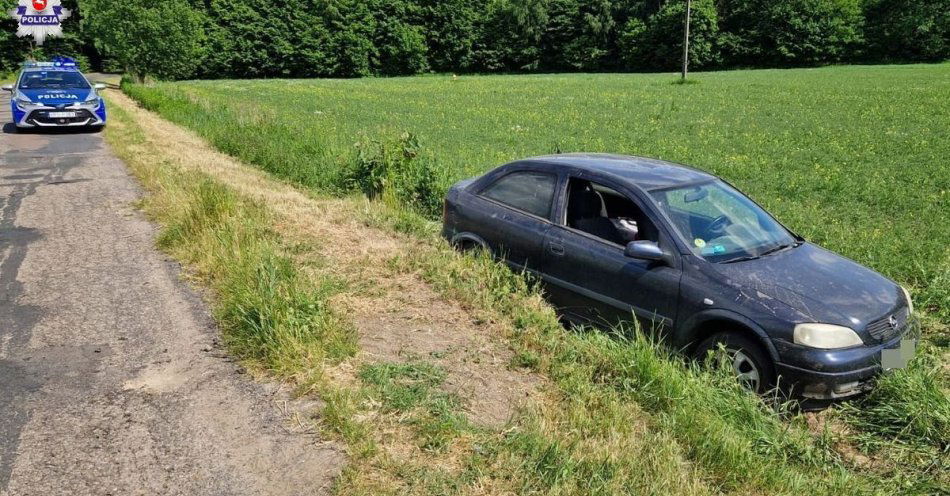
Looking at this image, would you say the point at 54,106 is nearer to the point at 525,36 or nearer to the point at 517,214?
the point at 517,214

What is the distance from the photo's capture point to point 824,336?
4586 mm

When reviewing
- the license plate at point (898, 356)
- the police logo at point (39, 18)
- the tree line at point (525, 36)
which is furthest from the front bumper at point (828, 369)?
the police logo at point (39, 18)

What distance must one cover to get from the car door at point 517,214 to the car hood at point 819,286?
1.66 meters

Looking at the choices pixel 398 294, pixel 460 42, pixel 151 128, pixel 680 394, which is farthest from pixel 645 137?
pixel 460 42

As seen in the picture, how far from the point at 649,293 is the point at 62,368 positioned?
13.2 ft

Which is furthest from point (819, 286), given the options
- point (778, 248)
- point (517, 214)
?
point (517, 214)

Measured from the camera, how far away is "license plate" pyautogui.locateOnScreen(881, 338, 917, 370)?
474 cm

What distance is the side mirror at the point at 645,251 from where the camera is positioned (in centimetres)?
527

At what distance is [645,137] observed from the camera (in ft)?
61.0

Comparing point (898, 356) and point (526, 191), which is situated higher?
point (526, 191)

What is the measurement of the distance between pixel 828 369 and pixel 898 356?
24.8 inches

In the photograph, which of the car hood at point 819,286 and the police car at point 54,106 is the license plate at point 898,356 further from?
the police car at point 54,106

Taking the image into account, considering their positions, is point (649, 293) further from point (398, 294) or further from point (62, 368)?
point (62, 368)

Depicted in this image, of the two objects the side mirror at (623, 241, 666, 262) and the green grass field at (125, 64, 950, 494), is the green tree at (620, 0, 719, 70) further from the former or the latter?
the side mirror at (623, 241, 666, 262)
